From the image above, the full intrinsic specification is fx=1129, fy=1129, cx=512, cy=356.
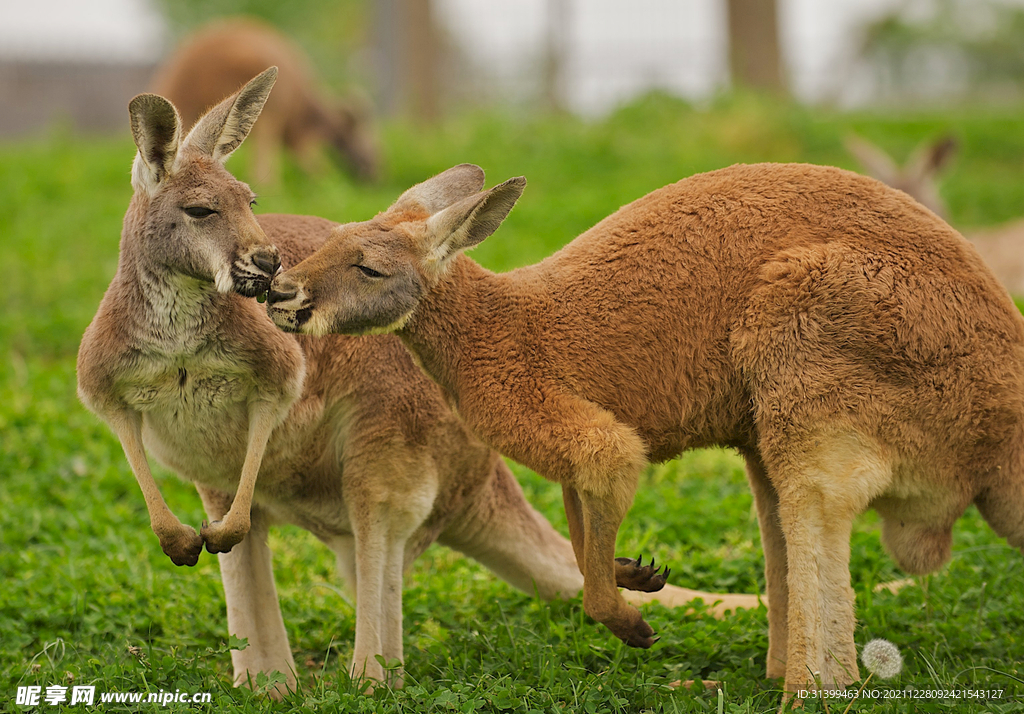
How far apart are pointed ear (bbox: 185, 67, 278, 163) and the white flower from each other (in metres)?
2.54

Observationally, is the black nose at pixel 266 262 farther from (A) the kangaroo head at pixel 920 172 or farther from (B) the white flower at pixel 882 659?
(A) the kangaroo head at pixel 920 172

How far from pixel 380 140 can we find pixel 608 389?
9.31m

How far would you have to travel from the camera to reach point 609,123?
11.6m

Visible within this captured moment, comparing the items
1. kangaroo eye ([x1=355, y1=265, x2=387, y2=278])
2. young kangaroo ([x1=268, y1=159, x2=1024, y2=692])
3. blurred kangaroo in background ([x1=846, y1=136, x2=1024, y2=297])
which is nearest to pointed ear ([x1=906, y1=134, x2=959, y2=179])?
blurred kangaroo in background ([x1=846, y1=136, x2=1024, y2=297])

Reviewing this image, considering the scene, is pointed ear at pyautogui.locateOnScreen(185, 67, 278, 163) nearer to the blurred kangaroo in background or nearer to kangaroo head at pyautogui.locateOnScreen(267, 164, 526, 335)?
kangaroo head at pyautogui.locateOnScreen(267, 164, 526, 335)

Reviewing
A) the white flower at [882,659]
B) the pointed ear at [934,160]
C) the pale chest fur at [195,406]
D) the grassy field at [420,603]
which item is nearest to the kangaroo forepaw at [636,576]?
the grassy field at [420,603]

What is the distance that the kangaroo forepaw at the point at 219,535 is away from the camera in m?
3.38

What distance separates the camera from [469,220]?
3311 mm

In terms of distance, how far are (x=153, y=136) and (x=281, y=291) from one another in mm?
603

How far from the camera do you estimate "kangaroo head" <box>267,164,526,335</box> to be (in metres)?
3.25

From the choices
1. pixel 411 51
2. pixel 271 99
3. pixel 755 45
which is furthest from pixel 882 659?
pixel 411 51

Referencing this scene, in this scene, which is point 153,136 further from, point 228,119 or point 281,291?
point 281,291

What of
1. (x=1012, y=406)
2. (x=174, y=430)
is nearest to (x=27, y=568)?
(x=174, y=430)

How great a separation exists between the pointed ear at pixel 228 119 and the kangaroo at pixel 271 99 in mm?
5745
